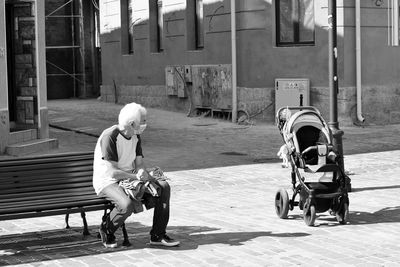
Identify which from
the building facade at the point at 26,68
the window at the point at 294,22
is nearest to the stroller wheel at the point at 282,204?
the building facade at the point at 26,68

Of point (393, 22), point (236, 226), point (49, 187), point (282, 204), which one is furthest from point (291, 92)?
point (49, 187)

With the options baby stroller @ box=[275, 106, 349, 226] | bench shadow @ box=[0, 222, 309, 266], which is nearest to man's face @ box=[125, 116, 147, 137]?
bench shadow @ box=[0, 222, 309, 266]

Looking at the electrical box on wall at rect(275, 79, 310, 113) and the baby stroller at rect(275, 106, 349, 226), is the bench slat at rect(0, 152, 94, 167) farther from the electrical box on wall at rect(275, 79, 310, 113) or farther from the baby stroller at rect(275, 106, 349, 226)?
the electrical box on wall at rect(275, 79, 310, 113)

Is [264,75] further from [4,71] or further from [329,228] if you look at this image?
[329,228]

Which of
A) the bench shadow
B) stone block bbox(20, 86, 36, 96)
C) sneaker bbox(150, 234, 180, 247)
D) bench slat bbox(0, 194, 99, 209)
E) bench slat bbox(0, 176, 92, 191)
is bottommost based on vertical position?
the bench shadow

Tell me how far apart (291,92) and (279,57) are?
0.95 m

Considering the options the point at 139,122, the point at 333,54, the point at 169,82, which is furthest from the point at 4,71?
the point at 169,82

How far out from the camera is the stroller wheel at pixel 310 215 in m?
8.72

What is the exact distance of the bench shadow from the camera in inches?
302

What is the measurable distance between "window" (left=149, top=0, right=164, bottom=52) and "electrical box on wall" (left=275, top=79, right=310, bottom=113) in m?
6.27

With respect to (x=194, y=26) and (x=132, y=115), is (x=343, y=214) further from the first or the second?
(x=194, y=26)

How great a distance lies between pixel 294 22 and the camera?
20.3m

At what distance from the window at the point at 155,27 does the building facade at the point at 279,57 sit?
122cm

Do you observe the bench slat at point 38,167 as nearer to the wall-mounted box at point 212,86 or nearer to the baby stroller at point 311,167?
the baby stroller at point 311,167
